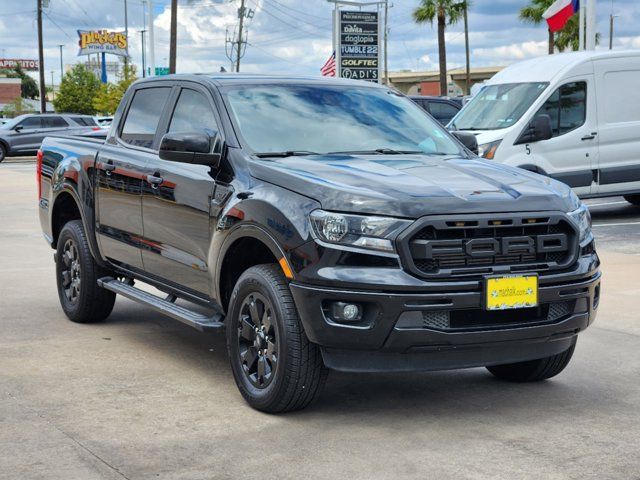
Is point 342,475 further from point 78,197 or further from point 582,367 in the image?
point 78,197

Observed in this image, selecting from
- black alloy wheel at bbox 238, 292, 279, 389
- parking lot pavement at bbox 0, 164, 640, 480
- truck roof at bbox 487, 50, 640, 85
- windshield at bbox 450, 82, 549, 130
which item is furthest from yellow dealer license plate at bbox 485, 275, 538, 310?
truck roof at bbox 487, 50, 640, 85

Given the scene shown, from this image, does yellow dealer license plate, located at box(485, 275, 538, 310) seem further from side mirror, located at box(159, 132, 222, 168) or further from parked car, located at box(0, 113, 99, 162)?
parked car, located at box(0, 113, 99, 162)

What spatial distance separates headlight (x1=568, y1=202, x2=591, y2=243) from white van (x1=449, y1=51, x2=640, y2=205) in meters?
8.85

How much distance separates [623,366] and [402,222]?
2.37 m

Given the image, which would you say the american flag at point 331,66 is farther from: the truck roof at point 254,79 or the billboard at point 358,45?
the truck roof at point 254,79

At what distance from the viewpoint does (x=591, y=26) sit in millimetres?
22797

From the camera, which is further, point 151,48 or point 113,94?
point 113,94

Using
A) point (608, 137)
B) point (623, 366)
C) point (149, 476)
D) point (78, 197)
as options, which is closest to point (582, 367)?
point (623, 366)

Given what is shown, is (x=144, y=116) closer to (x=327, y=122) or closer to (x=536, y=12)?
(x=327, y=122)

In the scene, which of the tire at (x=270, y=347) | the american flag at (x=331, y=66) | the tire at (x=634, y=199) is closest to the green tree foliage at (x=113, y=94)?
the american flag at (x=331, y=66)

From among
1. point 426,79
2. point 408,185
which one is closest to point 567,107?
point 408,185

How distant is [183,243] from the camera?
21.0 ft

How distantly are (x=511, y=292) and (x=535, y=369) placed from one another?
116 centimetres

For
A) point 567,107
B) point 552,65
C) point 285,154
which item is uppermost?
point 552,65
